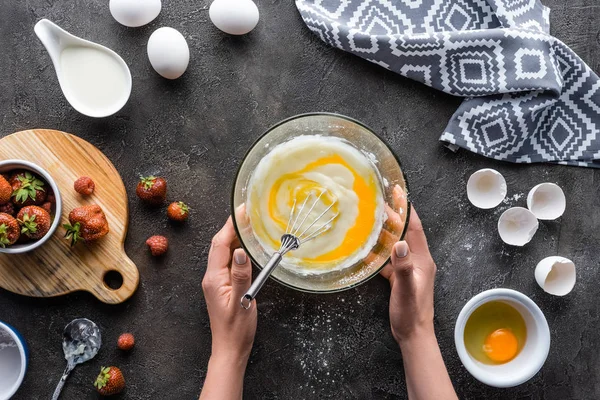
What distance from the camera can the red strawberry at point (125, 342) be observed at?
1.69 metres

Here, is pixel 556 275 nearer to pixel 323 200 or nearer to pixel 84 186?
pixel 323 200

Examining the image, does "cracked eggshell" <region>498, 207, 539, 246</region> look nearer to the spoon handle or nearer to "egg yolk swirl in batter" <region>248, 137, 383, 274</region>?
"egg yolk swirl in batter" <region>248, 137, 383, 274</region>

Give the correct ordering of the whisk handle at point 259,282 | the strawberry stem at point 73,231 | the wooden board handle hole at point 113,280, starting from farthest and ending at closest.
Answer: the wooden board handle hole at point 113,280
the strawberry stem at point 73,231
the whisk handle at point 259,282

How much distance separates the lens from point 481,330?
1697 mm

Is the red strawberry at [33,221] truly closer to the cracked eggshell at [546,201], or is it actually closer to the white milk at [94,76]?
the white milk at [94,76]

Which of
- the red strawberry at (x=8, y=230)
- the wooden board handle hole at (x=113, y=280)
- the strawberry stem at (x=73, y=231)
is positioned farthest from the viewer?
the wooden board handle hole at (x=113, y=280)

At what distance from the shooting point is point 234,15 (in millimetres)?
1651

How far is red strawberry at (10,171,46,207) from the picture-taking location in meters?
1.57

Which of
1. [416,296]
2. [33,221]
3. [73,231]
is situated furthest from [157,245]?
[416,296]

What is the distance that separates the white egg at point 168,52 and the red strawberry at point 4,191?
20.3 inches

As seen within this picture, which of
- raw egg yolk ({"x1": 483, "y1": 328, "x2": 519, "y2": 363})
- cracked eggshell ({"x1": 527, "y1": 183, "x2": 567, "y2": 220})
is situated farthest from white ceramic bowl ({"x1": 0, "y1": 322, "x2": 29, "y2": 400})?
cracked eggshell ({"x1": 527, "y1": 183, "x2": 567, "y2": 220})

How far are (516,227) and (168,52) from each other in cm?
116

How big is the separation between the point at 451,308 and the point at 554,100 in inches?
27.4

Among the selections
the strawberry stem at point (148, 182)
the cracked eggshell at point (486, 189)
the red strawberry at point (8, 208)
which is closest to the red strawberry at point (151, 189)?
the strawberry stem at point (148, 182)
